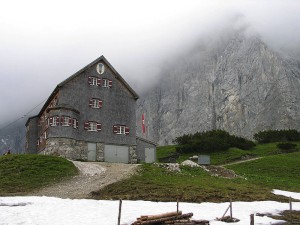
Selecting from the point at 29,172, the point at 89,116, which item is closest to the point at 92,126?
the point at 89,116

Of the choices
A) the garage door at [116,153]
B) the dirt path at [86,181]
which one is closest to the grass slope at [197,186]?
the dirt path at [86,181]

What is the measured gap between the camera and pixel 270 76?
10631 cm

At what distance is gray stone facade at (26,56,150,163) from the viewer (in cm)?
4806

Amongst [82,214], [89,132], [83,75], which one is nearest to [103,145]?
[89,132]

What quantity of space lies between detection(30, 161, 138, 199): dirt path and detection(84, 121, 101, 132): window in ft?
31.9

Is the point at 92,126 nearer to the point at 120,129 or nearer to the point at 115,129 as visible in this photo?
the point at 115,129

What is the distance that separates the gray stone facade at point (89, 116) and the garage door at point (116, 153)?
0.43m

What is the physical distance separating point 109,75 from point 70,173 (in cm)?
2062

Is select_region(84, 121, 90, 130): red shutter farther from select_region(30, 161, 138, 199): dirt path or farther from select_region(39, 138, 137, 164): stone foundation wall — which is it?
select_region(30, 161, 138, 199): dirt path

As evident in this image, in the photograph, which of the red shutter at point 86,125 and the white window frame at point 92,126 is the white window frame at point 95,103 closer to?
the white window frame at point 92,126

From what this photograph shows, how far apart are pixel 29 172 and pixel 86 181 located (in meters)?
5.60

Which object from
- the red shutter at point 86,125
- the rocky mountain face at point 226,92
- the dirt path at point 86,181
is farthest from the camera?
the rocky mountain face at point 226,92

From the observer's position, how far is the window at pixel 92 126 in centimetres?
5069

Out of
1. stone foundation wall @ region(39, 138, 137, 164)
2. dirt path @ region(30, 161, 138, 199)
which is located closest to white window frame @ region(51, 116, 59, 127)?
stone foundation wall @ region(39, 138, 137, 164)
